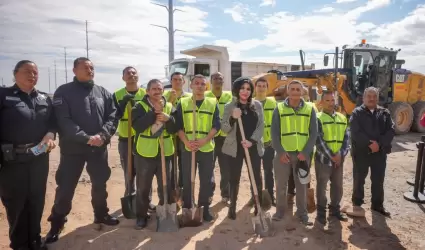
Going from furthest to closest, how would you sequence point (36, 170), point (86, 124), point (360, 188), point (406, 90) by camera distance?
point (406, 90) → point (360, 188) → point (86, 124) → point (36, 170)

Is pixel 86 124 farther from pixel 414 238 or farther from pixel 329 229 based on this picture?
pixel 414 238

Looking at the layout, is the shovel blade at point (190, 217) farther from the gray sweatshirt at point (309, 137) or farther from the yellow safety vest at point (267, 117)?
the yellow safety vest at point (267, 117)

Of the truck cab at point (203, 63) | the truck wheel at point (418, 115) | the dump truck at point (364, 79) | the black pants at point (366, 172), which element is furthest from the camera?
the truck cab at point (203, 63)

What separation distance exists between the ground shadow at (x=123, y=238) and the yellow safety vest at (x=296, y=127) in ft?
5.10

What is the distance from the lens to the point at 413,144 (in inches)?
371

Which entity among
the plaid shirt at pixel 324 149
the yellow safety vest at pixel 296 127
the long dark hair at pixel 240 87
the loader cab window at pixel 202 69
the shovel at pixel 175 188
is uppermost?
the loader cab window at pixel 202 69

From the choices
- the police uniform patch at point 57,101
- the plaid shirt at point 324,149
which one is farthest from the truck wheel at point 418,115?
the police uniform patch at point 57,101

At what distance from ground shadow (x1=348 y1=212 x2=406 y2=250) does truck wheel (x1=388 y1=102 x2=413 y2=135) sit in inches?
296

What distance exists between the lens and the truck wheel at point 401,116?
34.4ft

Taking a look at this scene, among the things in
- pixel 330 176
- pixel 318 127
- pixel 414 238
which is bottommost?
pixel 414 238

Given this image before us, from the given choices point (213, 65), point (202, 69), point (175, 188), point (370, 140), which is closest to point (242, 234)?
point (175, 188)

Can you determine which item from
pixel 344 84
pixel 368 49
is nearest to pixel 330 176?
pixel 344 84

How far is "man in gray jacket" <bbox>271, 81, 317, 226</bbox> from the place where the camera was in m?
3.87

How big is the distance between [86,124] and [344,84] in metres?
9.14
